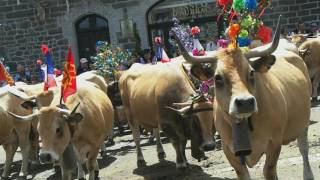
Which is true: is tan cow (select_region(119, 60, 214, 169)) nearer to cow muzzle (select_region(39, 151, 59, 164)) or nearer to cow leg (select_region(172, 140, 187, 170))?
cow leg (select_region(172, 140, 187, 170))

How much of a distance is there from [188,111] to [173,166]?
2.10 metres

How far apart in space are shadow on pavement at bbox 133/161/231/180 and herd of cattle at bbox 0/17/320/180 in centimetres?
18

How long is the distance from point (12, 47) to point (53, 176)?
1320 cm

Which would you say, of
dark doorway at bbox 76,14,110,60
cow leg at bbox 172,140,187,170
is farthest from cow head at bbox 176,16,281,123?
dark doorway at bbox 76,14,110,60

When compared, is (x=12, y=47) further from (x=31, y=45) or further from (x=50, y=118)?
(x=50, y=118)

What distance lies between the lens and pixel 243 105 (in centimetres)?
478

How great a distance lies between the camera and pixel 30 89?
11.0 meters

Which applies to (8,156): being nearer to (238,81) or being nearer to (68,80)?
(68,80)

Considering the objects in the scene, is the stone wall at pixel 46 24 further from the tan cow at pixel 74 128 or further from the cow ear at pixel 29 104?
the cow ear at pixel 29 104

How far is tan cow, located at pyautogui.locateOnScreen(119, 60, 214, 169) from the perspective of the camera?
8031 millimetres

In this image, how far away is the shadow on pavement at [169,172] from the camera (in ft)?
28.1

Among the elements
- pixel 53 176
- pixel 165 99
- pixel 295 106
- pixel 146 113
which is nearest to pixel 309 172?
pixel 295 106

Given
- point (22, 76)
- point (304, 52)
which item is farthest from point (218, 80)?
point (22, 76)

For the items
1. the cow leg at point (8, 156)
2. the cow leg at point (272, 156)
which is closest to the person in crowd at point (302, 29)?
the cow leg at point (8, 156)
